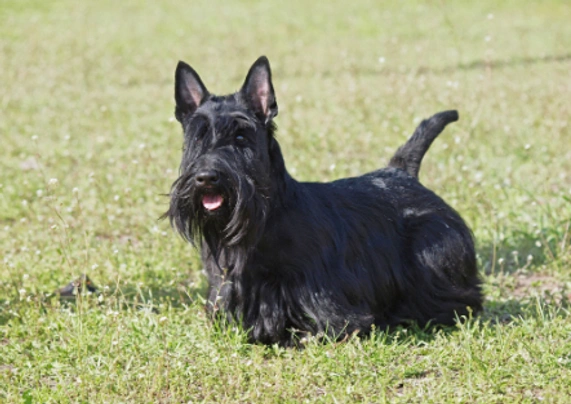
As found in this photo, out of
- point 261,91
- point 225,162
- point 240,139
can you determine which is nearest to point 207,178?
point 225,162

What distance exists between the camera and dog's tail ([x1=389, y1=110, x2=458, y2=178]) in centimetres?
559

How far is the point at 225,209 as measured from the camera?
4.31 m

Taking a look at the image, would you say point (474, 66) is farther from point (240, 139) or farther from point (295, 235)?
point (240, 139)

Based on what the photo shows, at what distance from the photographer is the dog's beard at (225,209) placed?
13.8 ft

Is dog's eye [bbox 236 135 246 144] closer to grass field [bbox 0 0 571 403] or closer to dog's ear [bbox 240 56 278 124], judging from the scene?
dog's ear [bbox 240 56 278 124]

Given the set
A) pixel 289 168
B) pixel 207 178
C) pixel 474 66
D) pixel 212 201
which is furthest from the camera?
pixel 474 66

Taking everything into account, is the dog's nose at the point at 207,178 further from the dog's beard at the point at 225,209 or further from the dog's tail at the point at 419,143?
the dog's tail at the point at 419,143

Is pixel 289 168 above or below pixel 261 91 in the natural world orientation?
below

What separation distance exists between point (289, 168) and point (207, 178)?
4.41 metres

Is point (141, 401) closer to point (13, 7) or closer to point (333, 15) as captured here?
point (333, 15)

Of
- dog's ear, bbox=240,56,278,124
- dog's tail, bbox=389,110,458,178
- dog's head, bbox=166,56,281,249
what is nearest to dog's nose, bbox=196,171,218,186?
dog's head, bbox=166,56,281,249

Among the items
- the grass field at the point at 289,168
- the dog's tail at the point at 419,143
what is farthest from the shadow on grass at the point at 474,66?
the dog's tail at the point at 419,143

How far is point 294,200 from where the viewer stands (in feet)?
15.2

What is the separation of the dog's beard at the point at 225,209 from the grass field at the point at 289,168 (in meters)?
0.38
